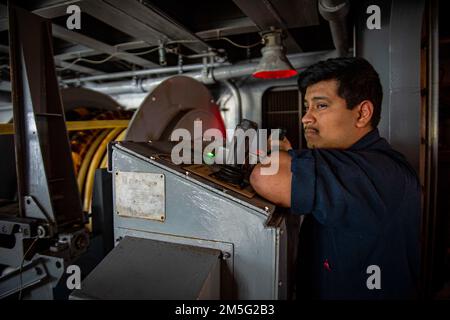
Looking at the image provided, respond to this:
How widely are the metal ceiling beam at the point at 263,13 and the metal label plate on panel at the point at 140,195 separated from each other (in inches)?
44.6

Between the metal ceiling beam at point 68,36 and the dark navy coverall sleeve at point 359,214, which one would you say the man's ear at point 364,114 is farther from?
the metal ceiling beam at point 68,36

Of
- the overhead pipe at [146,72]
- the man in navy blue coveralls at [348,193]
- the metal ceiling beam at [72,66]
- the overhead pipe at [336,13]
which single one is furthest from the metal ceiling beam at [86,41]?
the man in navy blue coveralls at [348,193]

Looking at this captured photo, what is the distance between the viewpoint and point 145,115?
1451 millimetres

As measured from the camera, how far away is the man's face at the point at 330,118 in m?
1.02

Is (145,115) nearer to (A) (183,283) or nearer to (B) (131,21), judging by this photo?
(B) (131,21)

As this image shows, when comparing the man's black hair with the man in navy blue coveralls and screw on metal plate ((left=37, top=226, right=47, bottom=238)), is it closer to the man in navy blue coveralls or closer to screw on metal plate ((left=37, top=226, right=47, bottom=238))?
the man in navy blue coveralls

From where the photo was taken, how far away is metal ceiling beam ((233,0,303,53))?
62.5 inches

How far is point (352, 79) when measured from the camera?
39.8 inches

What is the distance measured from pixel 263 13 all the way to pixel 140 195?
4.40 ft

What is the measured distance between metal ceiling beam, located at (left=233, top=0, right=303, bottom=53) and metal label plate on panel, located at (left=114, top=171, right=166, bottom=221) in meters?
1.13

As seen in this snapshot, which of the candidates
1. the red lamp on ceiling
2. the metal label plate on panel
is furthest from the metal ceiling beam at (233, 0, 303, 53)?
the metal label plate on panel

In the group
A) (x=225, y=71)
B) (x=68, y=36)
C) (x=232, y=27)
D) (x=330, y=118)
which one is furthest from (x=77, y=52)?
(x=330, y=118)

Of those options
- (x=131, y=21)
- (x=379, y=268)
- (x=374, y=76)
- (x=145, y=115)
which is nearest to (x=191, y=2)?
(x=131, y=21)

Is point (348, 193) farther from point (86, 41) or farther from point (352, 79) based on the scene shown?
point (86, 41)
